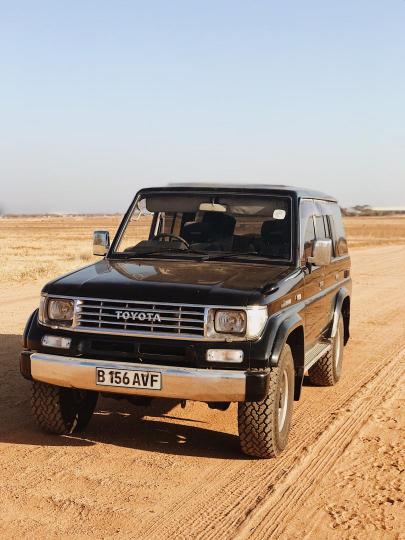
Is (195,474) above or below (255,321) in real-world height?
below

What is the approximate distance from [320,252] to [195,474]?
2.15 meters

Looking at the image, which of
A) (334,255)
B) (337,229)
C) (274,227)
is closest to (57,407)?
(274,227)

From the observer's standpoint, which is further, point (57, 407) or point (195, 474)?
point (57, 407)

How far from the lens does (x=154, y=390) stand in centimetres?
490

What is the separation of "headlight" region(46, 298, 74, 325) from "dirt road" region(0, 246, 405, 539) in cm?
97

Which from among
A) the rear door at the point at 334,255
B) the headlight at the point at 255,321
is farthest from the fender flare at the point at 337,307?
the headlight at the point at 255,321

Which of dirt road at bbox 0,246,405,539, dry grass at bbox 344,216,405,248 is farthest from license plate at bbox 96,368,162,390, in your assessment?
dry grass at bbox 344,216,405,248

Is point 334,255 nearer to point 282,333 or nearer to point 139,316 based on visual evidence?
point 282,333

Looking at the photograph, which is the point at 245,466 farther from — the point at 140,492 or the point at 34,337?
the point at 34,337

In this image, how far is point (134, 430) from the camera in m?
5.93

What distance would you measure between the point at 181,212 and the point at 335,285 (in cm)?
200

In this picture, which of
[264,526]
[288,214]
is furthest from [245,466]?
[288,214]

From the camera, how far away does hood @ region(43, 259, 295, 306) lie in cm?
499

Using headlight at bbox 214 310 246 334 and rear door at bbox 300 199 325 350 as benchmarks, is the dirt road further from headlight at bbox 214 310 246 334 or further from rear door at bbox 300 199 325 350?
headlight at bbox 214 310 246 334
